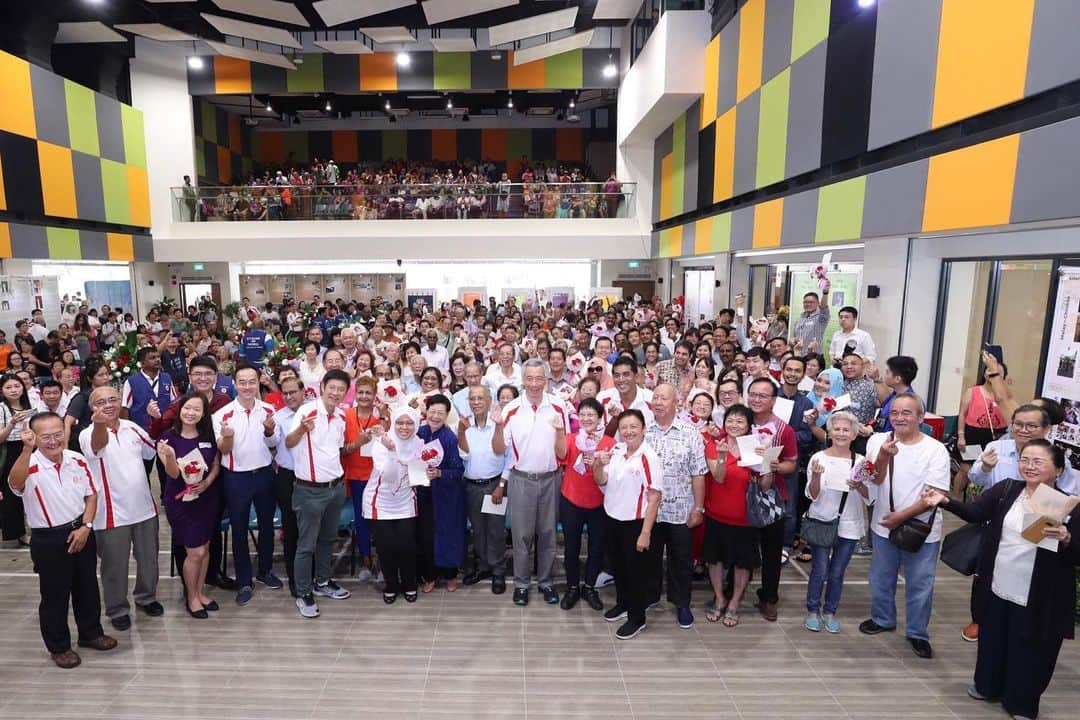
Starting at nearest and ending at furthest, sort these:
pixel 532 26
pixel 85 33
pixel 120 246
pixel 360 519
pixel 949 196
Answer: pixel 360 519 → pixel 949 196 → pixel 532 26 → pixel 85 33 → pixel 120 246

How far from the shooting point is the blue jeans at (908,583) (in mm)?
3992

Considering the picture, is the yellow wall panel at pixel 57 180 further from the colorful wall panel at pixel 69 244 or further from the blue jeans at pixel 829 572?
the blue jeans at pixel 829 572

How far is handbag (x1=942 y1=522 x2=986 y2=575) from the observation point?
3.61m

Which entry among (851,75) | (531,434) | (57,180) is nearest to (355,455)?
(531,434)

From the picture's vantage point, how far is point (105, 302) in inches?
669

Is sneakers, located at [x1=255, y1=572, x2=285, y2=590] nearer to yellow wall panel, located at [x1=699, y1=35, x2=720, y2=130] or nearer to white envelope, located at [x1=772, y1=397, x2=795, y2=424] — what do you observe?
white envelope, located at [x1=772, y1=397, x2=795, y2=424]

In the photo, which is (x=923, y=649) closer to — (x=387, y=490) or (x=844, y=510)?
(x=844, y=510)

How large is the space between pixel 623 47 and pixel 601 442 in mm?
17006

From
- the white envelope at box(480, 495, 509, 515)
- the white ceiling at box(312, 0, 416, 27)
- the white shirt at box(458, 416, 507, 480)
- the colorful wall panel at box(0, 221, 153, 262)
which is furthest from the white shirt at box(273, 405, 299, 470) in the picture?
the colorful wall panel at box(0, 221, 153, 262)

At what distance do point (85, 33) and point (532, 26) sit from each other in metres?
11.2

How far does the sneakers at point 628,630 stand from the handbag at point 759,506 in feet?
3.55

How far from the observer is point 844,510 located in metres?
4.21

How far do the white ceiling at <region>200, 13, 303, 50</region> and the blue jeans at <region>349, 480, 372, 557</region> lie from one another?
1357cm

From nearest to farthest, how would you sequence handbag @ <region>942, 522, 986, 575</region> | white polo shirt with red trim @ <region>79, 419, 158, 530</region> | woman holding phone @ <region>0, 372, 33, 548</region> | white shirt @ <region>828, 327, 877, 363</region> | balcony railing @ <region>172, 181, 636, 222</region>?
handbag @ <region>942, 522, 986, 575</region>
white polo shirt with red trim @ <region>79, 419, 158, 530</region>
woman holding phone @ <region>0, 372, 33, 548</region>
white shirt @ <region>828, 327, 877, 363</region>
balcony railing @ <region>172, 181, 636, 222</region>
